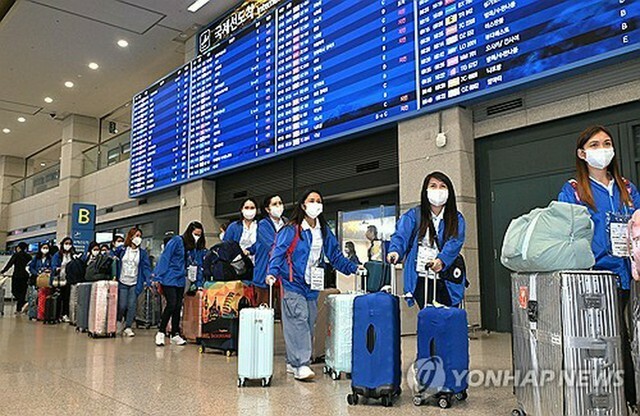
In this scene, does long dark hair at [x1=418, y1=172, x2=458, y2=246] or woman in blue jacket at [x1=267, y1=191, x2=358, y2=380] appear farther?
woman in blue jacket at [x1=267, y1=191, x2=358, y2=380]

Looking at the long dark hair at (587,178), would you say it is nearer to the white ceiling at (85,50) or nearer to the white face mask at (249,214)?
the white face mask at (249,214)

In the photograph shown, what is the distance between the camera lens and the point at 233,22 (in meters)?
9.91

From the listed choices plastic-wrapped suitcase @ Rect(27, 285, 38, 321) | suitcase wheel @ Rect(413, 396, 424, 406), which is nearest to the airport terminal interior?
suitcase wheel @ Rect(413, 396, 424, 406)

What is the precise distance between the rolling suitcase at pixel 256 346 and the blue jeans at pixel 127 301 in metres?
4.16

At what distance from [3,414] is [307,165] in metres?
6.18

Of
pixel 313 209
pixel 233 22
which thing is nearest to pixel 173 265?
pixel 313 209

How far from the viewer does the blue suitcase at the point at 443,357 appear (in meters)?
2.99

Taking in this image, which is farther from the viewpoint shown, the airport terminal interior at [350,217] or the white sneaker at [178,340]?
the white sneaker at [178,340]

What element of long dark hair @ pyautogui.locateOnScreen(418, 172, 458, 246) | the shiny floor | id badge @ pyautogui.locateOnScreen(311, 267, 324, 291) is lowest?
the shiny floor

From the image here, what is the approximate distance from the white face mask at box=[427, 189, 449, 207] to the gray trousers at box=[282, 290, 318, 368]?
126cm

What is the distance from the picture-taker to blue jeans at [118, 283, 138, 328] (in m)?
7.36

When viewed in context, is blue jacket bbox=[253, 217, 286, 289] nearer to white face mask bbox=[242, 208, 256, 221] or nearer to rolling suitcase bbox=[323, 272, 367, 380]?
white face mask bbox=[242, 208, 256, 221]

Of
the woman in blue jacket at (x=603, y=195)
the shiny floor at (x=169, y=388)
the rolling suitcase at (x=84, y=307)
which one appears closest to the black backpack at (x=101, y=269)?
the rolling suitcase at (x=84, y=307)

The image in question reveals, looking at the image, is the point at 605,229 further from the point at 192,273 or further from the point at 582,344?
the point at 192,273
